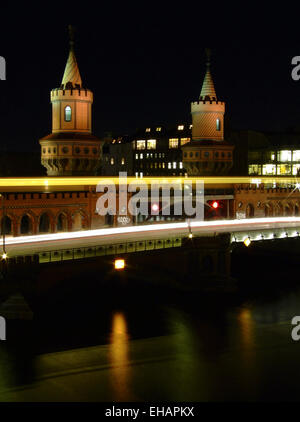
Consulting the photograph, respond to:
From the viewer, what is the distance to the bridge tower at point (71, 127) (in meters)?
49.4

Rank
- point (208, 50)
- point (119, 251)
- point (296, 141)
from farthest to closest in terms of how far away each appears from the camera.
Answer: point (296, 141) → point (208, 50) → point (119, 251)

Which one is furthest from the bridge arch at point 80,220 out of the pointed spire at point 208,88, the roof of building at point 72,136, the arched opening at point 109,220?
the pointed spire at point 208,88

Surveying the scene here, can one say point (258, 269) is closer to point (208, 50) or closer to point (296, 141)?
point (208, 50)

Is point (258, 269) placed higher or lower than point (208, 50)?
lower

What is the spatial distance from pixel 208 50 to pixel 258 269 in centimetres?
2146

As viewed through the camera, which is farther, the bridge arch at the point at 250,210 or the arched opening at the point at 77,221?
the bridge arch at the point at 250,210

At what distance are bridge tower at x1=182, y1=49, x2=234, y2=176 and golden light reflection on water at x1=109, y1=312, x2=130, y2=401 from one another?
87.9ft

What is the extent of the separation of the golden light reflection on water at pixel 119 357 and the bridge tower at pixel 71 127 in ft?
59.1

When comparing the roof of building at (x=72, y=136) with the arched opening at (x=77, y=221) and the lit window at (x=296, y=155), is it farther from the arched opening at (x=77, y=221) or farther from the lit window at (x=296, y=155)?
the lit window at (x=296, y=155)

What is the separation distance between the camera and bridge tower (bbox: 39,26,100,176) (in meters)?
49.4
